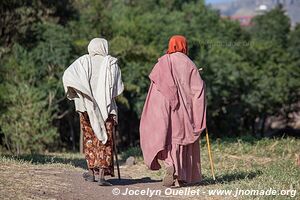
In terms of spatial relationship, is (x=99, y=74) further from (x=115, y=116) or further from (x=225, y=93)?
(x=225, y=93)

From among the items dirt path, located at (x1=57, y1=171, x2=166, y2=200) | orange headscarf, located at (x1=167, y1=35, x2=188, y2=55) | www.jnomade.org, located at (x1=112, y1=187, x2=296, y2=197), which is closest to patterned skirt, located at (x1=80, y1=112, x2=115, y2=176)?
dirt path, located at (x1=57, y1=171, x2=166, y2=200)

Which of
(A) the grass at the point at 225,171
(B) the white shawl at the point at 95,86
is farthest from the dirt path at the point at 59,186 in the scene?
(B) the white shawl at the point at 95,86

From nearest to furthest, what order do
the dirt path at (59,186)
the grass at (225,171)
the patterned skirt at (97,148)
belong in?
the dirt path at (59,186) → the grass at (225,171) → the patterned skirt at (97,148)

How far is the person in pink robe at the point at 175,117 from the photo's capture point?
6793 millimetres

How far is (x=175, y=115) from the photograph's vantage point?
22.4 ft

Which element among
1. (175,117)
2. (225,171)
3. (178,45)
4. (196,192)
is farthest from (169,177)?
(225,171)

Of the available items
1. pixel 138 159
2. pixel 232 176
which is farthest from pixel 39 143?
pixel 232 176

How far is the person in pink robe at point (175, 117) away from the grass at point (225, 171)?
1.45 ft

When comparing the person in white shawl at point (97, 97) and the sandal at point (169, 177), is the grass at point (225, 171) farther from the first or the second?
the person in white shawl at point (97, 97)

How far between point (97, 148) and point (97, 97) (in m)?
0.61

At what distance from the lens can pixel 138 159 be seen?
36.7 ft

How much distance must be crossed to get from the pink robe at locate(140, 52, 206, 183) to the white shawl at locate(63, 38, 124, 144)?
0.50 meters

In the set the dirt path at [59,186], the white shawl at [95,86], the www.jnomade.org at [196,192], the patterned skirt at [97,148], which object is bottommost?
the www.jnomade.org at [196,192]

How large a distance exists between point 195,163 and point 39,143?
1131 centimetres
